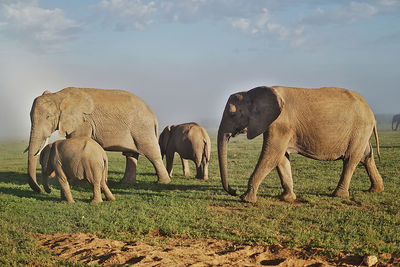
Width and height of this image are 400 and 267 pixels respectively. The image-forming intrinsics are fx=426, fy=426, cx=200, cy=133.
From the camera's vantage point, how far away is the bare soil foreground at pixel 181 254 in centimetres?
610

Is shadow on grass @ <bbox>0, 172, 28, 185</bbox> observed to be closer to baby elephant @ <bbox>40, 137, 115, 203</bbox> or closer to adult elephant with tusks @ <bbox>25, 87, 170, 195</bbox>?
adult elephant with tusks @ <bbox>25, 87, 170, 195</bbox>

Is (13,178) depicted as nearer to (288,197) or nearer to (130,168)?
(130,168)

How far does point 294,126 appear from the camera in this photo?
10.3 metres

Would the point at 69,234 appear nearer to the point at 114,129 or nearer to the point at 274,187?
the point at 114,129

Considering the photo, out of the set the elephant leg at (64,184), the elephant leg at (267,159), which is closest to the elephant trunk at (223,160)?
the elephant leg at (267,159)

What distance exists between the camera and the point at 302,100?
1041 centimetres

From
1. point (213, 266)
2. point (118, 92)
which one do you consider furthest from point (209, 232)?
point (118, 92)

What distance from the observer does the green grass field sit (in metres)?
7.11

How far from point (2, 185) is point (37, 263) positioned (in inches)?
289

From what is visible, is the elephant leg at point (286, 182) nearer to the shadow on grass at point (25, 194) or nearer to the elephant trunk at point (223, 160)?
the elephant trunk at point (223, 160)

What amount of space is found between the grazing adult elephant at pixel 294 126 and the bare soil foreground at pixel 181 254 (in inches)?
134

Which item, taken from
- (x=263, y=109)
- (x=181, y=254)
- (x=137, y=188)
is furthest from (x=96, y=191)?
(x=263, y=109)

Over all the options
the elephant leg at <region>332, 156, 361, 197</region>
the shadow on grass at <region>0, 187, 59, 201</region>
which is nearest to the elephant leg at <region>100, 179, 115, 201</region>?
the shadow on grass at <region>0, 187, 59, 201</region>

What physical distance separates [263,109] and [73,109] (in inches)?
221
